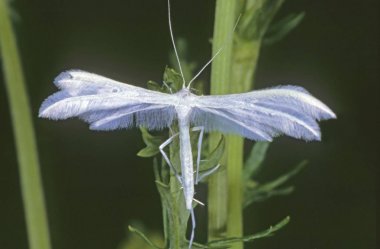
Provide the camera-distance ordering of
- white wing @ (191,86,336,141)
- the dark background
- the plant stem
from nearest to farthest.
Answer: white wing @ (191,86,336,141), the plant stem, the dark background

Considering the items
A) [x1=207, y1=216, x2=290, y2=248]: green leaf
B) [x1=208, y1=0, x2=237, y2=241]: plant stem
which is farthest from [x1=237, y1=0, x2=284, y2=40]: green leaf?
[x1=207, y1=216, x2=290, y2=248]: green leaf

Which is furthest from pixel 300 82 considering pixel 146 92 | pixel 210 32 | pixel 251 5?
pixel 146 92

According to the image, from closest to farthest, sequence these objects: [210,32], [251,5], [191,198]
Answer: [191,198], [251,5], [210,32]

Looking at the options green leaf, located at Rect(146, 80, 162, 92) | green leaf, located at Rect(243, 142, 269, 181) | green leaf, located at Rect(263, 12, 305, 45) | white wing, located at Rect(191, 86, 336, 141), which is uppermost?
green leaf, located at Rect(263, 12, 305, 45)

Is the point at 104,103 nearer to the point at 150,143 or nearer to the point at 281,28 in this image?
the point at 150,143

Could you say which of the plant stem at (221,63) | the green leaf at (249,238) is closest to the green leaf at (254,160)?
the plant stem at (221,63)

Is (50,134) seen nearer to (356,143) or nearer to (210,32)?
(210,32)

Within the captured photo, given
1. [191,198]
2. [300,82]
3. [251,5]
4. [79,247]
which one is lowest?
[79,247]

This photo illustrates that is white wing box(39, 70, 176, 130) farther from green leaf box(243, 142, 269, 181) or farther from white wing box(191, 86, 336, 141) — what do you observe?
green leaf box(243, 142, 269, 181)
